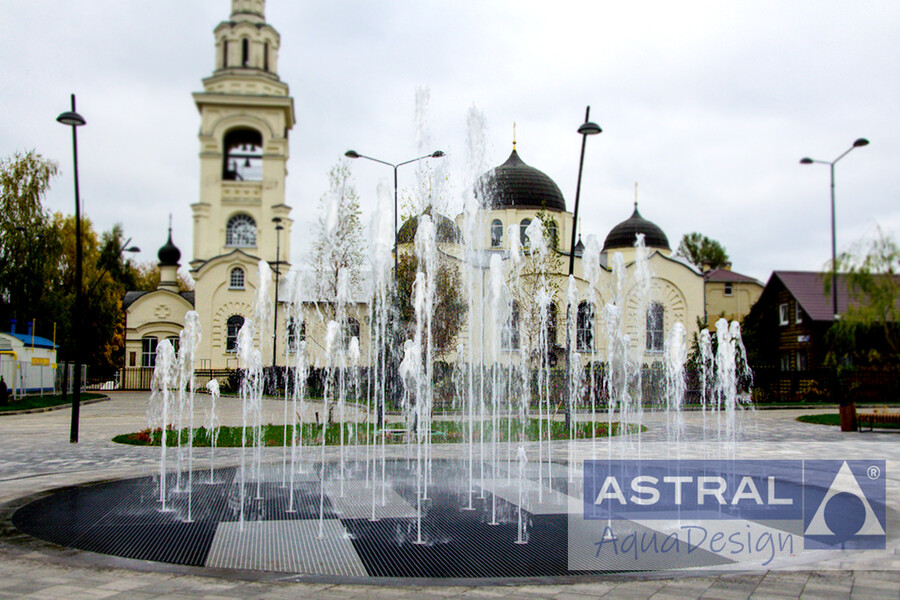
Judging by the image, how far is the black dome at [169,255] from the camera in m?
51.8

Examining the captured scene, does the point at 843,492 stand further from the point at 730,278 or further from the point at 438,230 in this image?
the point at 730,278

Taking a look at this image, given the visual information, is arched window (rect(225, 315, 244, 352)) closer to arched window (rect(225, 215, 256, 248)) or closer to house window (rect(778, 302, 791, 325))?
arched window (rect(225, 215, 256, 248))

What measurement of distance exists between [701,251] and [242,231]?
4613cm

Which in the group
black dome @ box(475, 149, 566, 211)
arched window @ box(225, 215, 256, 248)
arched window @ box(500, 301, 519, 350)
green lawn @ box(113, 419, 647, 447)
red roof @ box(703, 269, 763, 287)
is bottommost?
green lawn @ box(113, 419, 647, 447)

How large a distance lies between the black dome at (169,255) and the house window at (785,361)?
41391 millimetres

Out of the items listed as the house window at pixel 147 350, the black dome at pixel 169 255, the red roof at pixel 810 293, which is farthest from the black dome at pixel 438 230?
the black dome at pixel 169 255

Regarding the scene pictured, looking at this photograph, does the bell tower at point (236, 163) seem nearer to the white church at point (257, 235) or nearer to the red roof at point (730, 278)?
the white church at point (257, 235)

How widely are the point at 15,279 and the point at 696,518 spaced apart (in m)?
39.8

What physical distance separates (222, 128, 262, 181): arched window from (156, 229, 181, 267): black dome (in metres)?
6.57

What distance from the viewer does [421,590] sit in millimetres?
5234

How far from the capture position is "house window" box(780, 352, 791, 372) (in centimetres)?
4062

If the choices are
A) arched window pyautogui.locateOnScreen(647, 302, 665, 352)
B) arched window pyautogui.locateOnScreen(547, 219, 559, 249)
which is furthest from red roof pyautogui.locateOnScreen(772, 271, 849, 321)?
arched window pyautogui.locateOnScreen(547, 219, 559, 249)

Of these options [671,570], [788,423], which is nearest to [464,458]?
[671,570]

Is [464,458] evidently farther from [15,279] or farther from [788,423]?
[15,279]
